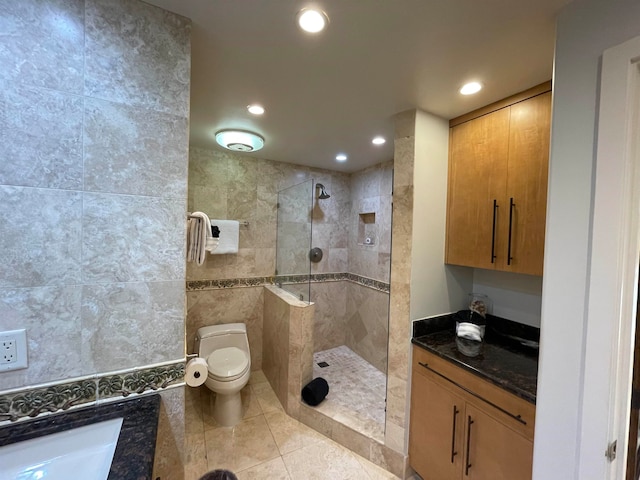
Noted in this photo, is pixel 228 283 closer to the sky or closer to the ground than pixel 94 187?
closer to the ground

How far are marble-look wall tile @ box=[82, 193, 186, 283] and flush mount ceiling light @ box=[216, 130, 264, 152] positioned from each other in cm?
129

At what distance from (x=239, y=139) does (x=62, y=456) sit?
1.98 m

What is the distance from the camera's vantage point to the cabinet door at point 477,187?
1500 millimetres

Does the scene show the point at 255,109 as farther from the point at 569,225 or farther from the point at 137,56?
the point at 569,225

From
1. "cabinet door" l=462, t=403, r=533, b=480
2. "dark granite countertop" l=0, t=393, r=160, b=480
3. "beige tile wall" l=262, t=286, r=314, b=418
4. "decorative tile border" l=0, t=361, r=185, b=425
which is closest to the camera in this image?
Answer: "dark granite countertop" l=0, t=393, r=160, b=480

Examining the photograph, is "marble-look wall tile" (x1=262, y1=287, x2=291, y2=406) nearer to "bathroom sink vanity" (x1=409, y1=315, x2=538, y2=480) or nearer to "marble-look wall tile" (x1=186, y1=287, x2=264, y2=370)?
"marble-look wall tile" (x1=186, y1=287, x2=264, y2=370)

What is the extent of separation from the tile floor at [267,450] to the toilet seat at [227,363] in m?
0.44

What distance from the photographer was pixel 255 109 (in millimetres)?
1703

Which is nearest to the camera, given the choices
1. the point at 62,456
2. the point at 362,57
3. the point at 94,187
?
the point at 62,456

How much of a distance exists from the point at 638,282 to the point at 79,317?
185 cm

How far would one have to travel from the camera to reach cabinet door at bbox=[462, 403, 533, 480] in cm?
114

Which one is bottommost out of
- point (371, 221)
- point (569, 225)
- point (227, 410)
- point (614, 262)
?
point (227, 410)

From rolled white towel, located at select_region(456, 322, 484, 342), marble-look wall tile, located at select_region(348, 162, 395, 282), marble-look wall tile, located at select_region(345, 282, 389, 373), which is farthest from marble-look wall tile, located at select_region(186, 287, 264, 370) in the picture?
rolled white towel, located at select_region(456, 322, 484, 342)

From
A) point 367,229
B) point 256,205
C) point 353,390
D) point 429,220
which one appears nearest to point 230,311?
point 256,205
